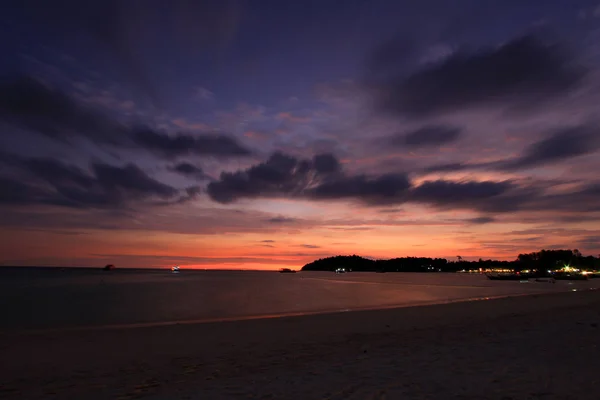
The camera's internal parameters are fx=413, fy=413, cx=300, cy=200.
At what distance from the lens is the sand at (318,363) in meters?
9.49

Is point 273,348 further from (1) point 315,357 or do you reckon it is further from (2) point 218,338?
(2) point 218,338

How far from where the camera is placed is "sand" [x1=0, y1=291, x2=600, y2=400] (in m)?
9.49

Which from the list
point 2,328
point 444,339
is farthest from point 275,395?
point 2,328

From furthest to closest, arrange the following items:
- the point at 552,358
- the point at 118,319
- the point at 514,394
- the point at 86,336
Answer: the point at 118,319
the point at 86,336
the point at 552,358
the point at 514,394

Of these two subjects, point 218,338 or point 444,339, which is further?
point 218,338

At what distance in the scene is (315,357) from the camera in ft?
45.3

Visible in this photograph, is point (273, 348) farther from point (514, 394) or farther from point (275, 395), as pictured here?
point (514, 394)

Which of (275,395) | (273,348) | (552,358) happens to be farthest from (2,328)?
(552,358)

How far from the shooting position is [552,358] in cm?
1216

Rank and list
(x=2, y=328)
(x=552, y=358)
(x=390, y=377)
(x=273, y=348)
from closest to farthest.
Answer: (x=390, y=377)
(x=552, y=358)
(x=273, y=348)
(x=2, y=328)

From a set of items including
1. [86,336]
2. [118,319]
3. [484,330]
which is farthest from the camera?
[118,319]

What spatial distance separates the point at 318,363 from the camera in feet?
41.6

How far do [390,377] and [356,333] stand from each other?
31.2 feet

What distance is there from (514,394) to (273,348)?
9202mm
